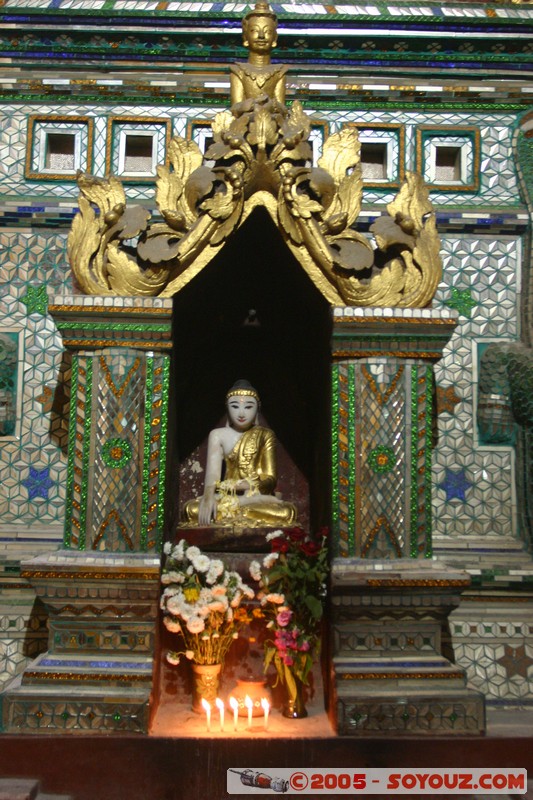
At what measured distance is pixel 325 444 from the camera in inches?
281

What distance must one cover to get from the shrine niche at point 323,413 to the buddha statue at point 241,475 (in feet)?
0.45

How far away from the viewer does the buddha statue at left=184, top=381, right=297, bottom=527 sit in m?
7.18

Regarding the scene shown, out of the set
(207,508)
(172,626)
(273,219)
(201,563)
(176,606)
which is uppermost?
(273,219)

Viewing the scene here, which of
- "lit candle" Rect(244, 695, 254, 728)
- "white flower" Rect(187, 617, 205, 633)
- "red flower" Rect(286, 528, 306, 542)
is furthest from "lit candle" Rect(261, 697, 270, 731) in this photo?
"red flower" Rect(286, 528, 306, 542)

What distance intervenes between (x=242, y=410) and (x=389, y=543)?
6.42 feet

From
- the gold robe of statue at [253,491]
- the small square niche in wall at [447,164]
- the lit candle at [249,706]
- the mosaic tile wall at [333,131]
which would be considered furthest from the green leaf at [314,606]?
the small square niche in wall at [447,164]

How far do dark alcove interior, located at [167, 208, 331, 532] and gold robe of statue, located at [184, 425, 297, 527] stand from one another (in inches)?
13.6

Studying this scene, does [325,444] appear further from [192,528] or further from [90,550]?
[90,550]

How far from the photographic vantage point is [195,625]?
20.4ft

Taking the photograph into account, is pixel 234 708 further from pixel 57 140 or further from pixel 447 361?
pixel 57 140

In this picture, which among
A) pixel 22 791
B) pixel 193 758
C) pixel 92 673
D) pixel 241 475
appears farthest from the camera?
pixel 241 475

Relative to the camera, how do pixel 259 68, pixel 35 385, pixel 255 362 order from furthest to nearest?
pixel 255 362
pixel 35 385
pixel 259 68

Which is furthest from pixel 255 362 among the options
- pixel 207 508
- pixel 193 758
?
pixel 193 758

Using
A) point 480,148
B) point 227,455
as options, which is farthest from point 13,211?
point 480,148
